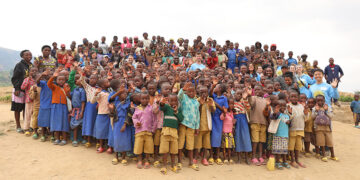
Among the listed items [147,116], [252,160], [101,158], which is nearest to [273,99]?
[252,160]

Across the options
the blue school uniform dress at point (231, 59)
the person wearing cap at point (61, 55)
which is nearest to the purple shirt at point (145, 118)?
the person wearing cap at point (61, 55)

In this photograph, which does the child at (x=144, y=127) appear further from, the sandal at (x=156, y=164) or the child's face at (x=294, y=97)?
the child's face at (x=294, y=97)

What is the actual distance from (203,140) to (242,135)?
0.88 meters

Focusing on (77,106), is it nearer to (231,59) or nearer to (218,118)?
(218,118)

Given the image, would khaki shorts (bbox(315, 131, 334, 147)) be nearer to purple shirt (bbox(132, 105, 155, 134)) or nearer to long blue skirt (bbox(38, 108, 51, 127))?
purple shirt (bbox(132, 105, 155, 134))

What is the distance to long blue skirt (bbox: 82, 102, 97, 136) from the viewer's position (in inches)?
196

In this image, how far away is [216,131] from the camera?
4605 millimetres

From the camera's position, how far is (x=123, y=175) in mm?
3902

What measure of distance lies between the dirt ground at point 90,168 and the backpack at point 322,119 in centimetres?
95

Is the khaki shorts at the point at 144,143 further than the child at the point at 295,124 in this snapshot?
No

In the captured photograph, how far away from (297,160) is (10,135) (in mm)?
7253

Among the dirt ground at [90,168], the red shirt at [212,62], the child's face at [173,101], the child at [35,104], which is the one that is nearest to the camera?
the dirt ground at [90,168]

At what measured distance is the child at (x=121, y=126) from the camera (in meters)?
4.30

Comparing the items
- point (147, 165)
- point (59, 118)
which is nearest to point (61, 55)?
point (59, 118)
